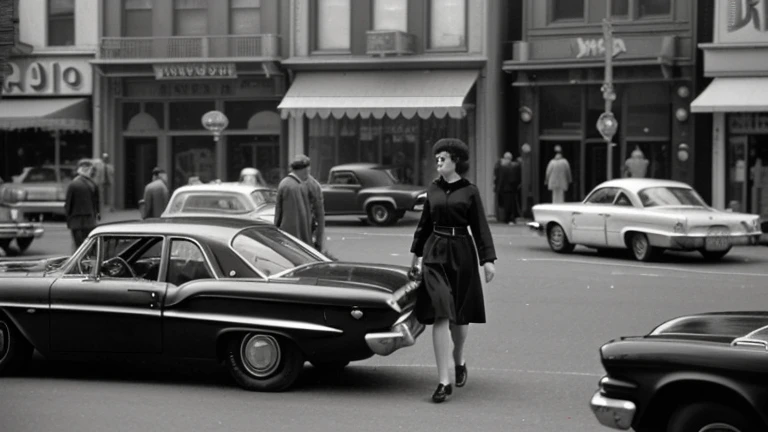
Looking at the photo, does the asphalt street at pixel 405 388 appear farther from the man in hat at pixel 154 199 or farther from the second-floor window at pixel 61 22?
the second-floor window at pixel 61 22

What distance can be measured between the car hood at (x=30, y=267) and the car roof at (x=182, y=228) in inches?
24.3

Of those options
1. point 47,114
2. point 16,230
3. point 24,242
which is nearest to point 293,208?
point 16,230

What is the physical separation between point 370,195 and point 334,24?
855 centimetres

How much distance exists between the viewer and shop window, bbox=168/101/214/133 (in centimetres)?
3953

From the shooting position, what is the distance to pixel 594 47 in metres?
34.1

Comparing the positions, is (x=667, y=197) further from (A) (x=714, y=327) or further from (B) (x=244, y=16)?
(B) (x=244, y=16)

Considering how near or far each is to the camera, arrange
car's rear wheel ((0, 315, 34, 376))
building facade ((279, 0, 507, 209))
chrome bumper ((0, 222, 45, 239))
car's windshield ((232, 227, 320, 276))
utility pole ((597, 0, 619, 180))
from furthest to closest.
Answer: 1. building facade ((279, 0, 507, 209))
2. utility pole ((597, 0, 619, 180))
3. chrome bumper ((0, 222, 45, 239))
4. car's rear wheel ((0, 315, 34, 376))
5. car's windshield ((232, 227, 320, 276))

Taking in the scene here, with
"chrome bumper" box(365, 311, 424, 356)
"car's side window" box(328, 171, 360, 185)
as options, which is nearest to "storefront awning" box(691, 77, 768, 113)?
"car's side window" box(328, 171, 360, 185)

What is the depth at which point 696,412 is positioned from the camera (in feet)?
20.7

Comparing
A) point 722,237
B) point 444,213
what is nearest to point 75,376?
point 444,213

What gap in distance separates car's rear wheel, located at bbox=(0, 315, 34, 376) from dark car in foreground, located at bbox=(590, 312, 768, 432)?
17.3ft

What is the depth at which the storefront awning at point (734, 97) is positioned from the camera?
1196 inches

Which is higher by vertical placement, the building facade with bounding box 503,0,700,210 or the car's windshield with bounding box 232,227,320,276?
the building facade with bounding box 503,0,700,210

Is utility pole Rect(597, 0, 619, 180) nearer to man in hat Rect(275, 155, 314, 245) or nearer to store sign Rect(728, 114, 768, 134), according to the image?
store sign Rect(728, 114, 768, 134)
